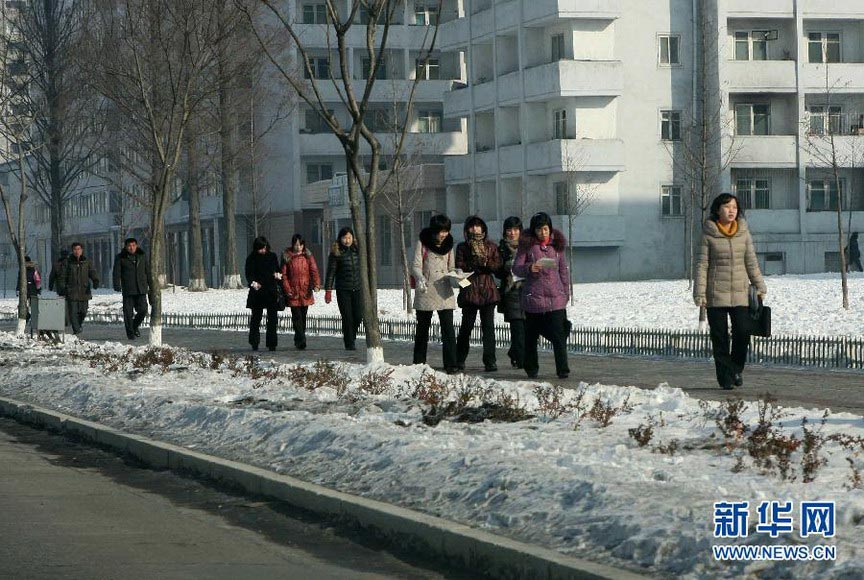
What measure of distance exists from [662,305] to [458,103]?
95.6 ft

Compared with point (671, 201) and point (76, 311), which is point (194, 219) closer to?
point (671, 201)

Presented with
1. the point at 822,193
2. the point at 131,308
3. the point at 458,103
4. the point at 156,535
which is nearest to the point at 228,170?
the point at 458,103

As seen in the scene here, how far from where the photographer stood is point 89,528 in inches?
397

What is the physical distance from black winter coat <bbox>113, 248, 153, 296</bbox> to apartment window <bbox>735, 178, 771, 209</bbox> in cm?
3800

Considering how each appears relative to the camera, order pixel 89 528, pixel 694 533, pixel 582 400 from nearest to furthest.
Answer: 1. pixel 694 533
2. pixel 89 528
3. pixel 582 400

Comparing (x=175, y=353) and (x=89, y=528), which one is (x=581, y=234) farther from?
(x=89, y=528)

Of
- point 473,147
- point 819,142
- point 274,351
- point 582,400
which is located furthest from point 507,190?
point 582,400

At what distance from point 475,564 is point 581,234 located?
2259 inches

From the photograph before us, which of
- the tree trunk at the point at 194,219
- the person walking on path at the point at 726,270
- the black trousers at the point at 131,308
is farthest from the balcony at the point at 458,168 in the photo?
the person walking on path at the point at 726,270

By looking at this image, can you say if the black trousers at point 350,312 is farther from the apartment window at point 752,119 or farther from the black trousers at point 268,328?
the apartment window at point 752,119

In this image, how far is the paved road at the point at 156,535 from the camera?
28.3 ft

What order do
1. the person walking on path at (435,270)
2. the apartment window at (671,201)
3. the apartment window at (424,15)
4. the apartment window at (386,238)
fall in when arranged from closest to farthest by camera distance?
the person walking on path at (435,270) < the apartment window at (671,201) < the apartment window at (386,238) < the apartment window at (424,15)

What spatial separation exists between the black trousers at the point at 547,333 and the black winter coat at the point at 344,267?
690 centimetres

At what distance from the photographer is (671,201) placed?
67438 millimetres
